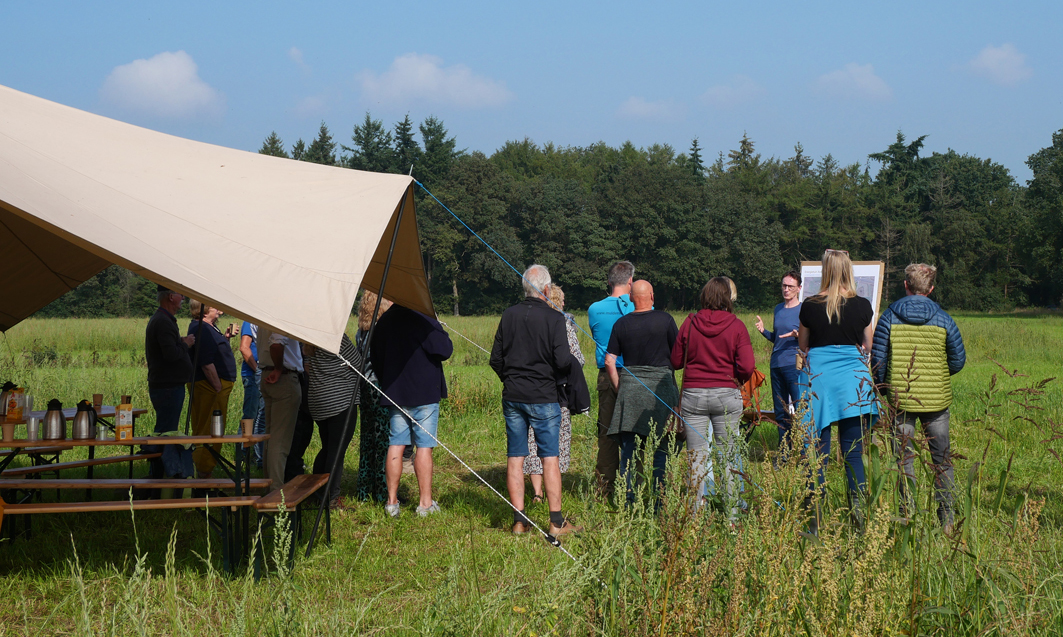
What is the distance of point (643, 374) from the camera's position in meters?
5.50

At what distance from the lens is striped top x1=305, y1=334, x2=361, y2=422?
5846 millimetres

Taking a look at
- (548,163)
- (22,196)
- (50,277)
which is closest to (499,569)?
(22,196)

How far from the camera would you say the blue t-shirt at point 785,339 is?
7.05 metres

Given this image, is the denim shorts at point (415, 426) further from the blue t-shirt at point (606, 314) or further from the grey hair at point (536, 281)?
the blue t-shirt at point (606, 314)

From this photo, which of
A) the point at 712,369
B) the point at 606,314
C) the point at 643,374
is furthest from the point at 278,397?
the point at 712,369

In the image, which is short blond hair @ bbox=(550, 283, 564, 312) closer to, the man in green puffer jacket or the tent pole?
the tent pole

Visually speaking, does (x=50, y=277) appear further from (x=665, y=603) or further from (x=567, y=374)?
(x=665, y=603)

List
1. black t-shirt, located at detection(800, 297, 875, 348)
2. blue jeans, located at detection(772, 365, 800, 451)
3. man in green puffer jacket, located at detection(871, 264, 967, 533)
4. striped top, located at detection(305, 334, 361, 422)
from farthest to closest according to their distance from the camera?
blue jeans, located at detection(772, 365, 800, 451) → striped top, located at detection(305, 334, 361, 422) → black t-shirt, located at detection(800, 297, 875, 348) → man in green puffer jacket, located at detection(871, 264, 967, 533)

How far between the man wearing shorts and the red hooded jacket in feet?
5.45

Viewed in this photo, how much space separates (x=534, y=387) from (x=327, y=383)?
1658 mm

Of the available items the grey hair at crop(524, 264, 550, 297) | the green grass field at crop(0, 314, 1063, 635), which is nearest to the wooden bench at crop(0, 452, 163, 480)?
the green grass field at crop(0, 314, 1063, 635)

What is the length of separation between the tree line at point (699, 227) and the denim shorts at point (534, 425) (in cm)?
4596

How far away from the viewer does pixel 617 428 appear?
18.0ft

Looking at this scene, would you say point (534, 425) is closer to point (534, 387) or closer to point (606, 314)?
point (534, 387)
